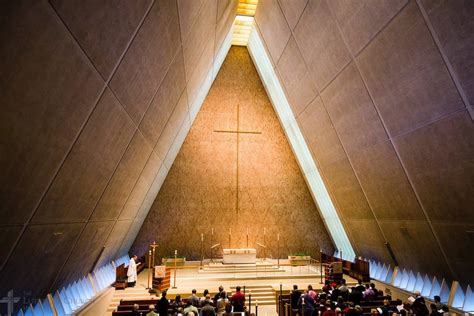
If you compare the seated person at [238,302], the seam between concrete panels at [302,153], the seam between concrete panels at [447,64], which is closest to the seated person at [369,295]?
the seated person at [238,302]

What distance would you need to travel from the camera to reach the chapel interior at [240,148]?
3.62m

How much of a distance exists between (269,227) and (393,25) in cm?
1235

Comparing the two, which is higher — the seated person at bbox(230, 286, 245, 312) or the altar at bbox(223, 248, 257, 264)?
the altar at bbox(223, 248, 257, 264)

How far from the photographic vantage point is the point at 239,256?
15.3 metres

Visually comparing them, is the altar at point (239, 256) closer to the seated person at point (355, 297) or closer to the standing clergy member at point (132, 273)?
Result: the standing clergy member at point (132, 273)

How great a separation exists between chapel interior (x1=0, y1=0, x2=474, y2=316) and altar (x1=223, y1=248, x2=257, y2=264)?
2.6 inches

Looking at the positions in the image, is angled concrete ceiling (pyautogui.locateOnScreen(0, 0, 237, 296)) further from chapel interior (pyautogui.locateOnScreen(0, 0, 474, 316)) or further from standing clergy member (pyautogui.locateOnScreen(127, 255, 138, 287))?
standing clergy member (pyautogui.locateOnScreen(127, 255, 138, 287))

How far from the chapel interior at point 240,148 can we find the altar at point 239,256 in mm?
67

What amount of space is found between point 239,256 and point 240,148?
5.36 meters

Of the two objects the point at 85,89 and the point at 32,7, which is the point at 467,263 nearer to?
the point at 85,89

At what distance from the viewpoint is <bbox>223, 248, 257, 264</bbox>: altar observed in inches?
599

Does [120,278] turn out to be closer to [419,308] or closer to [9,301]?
[9,301]

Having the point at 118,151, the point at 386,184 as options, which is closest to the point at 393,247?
the point at 386,184

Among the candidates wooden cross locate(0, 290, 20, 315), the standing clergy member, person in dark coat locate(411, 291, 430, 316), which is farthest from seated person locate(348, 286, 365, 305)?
wooden cross locate(0, 290, 20, 315)
